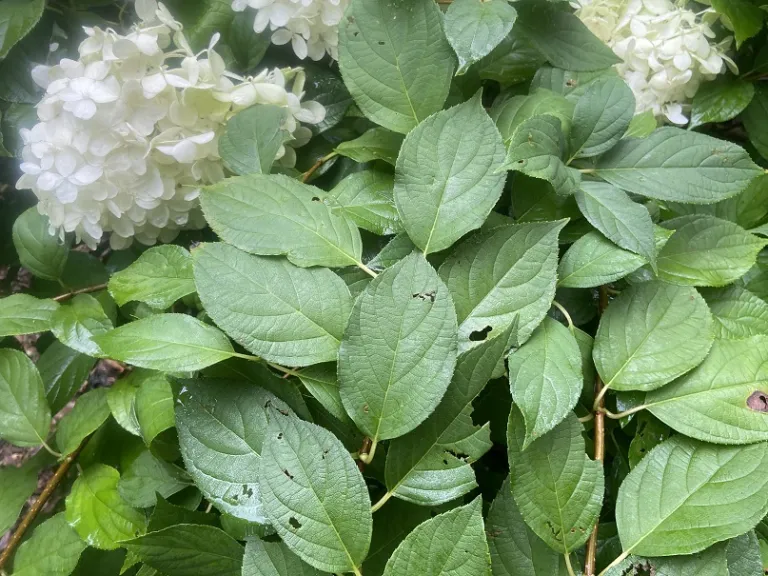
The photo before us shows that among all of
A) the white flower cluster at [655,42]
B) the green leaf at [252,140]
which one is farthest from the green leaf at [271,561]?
the white flower cluster at [655,42]

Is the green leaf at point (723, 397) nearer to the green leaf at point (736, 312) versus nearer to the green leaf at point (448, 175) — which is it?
the green leaf at point (736, 312)

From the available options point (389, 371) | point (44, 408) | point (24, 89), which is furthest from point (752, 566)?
point (24, 89)

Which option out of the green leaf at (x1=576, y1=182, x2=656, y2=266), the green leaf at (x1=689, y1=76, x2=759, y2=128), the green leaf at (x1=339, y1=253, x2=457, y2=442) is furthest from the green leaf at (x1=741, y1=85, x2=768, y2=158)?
the green leaf at (x1=339, y1=253, x2=457, y2=442)

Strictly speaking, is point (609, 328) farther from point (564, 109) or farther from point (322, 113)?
point (322, 113)

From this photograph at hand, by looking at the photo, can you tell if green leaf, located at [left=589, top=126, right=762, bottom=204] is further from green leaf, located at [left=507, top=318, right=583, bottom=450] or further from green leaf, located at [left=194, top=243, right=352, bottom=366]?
green leaf, located at [left=194, top=243, right=352, bottom=366]

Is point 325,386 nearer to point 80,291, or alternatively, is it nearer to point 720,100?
point 80,291

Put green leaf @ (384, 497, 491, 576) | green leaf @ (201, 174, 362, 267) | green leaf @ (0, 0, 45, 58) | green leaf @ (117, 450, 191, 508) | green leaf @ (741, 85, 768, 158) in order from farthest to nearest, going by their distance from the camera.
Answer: green leaf @ (741, 85, 768, 158)
green leaf @ (0, 0, 45, 58)
green leaf @ (117, 450, 191, 508)
green leaf @ (201, 174, 362, 267)
green leaf @ (384, 497, 491, 576)

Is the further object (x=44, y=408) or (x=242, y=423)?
(x=44, y=408)
